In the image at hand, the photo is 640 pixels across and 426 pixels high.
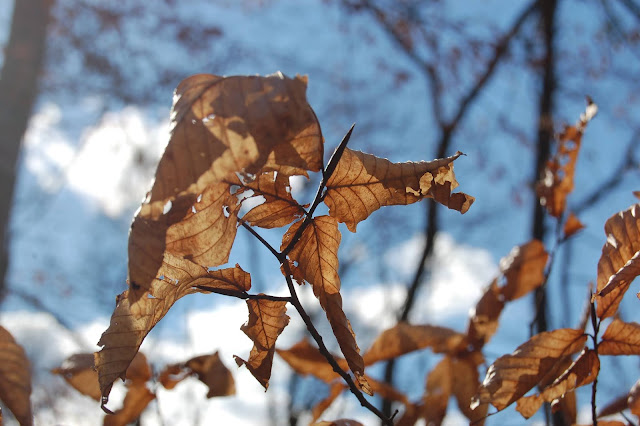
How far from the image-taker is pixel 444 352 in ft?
2.10

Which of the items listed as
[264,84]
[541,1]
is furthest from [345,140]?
[541,1]

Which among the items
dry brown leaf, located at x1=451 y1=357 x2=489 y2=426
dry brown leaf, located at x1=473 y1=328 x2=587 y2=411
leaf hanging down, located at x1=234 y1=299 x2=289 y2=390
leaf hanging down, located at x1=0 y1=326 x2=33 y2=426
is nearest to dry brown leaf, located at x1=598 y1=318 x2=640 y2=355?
dry brown leaf, located at x1=473 y1=328 x2=587 y2=411

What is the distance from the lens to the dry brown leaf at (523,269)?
0.66m

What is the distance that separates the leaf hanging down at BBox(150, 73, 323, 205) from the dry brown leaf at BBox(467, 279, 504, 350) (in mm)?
461

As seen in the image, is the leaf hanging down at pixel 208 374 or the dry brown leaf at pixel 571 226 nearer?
the leaf hanging down at pixel 208 374

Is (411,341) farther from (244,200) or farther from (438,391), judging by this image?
(244,200)

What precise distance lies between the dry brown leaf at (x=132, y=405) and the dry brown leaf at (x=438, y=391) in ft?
1.07

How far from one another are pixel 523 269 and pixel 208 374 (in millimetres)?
417

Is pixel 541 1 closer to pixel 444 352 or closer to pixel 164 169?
pixel 444 352

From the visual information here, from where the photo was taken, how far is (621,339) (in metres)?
0.45

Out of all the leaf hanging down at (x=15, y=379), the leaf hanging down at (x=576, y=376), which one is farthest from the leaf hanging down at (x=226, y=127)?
the leaf hanging down at (x=576, y=376)

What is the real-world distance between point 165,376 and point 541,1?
3.53 m

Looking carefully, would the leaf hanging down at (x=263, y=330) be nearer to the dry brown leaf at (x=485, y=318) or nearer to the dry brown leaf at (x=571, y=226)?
the dry brown leaf at (x=485, y=318)

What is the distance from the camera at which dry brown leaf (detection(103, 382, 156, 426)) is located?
57 cm
